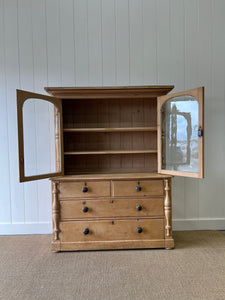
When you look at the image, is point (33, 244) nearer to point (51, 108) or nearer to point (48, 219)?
point (48, 219)

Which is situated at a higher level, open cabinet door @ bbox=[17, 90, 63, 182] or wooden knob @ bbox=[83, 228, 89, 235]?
open cabinet door @ bbox=[17, 90, 63, 182]

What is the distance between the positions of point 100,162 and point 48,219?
3.33ft

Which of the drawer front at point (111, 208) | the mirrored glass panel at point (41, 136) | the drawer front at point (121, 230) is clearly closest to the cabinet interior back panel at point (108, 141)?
the mirrored glass panel at point (41, 136)

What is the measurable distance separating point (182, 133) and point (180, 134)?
0.02 meters

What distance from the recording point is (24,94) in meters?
1.91

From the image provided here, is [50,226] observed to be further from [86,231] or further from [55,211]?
[86,231]

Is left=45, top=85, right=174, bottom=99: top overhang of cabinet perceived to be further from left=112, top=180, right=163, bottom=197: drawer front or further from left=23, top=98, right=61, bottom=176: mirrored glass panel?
left=112, top=180, right=163, bottom=197: drawer front

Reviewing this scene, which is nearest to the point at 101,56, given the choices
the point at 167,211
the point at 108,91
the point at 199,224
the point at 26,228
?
the point at 108,91

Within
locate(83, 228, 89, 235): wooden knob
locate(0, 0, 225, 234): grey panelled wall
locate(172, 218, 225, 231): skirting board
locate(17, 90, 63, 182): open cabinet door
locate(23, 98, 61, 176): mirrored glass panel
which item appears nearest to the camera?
locate(17, 90, 63, 182): open cabinet door

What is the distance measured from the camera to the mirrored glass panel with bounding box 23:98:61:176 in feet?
7.13

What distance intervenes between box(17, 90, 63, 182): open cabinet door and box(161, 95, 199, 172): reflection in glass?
1185 millimetres

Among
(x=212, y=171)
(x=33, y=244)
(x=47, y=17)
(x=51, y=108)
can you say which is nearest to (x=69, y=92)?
(x=51, y=108)

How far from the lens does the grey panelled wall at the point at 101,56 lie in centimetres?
249

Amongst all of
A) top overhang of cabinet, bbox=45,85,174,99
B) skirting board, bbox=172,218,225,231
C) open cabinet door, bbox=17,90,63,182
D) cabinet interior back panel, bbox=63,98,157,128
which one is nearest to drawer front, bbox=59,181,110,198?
open cabinet door, bbox=17,90,63,182
